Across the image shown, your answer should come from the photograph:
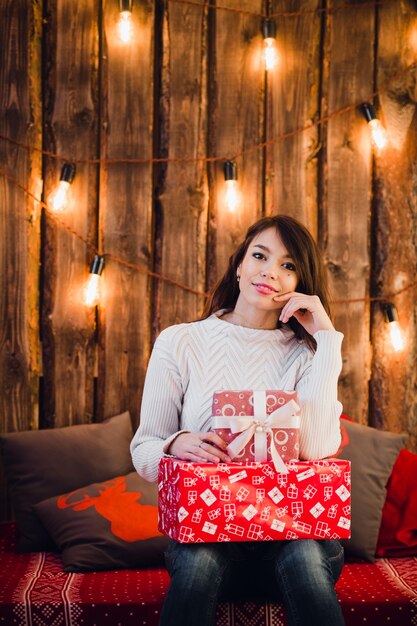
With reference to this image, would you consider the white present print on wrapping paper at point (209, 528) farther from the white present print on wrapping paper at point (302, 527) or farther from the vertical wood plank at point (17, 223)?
the vertical wood plank at point (17, 223)

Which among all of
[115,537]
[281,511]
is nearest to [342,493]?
[281,511]

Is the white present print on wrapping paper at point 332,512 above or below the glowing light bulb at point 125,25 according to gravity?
below

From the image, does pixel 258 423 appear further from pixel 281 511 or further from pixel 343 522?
pixel 343 522

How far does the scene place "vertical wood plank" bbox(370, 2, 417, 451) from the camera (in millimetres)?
3137

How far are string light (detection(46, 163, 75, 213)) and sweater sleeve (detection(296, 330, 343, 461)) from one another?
129 cm

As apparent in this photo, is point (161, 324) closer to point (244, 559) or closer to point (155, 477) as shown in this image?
point (155, 477)

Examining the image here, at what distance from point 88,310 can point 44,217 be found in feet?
1.37

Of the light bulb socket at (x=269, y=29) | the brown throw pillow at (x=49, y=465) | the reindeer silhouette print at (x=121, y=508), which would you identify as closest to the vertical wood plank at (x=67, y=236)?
the brown throw pillow at (x=49, y=465)

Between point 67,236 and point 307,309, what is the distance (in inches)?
46.7

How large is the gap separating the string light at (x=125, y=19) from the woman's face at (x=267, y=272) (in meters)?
1.19

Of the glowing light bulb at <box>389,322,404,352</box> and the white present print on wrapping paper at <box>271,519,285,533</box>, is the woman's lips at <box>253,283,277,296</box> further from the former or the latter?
the glowing light bulb at <box>389,322,404,352</box>

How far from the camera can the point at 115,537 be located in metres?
2.38

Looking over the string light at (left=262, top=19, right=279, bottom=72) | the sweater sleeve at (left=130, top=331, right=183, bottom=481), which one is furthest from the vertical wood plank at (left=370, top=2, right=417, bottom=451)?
the sweater sleeve at (left=130, top=331, right=183, bottom=481)

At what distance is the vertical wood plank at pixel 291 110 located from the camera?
122 inches
